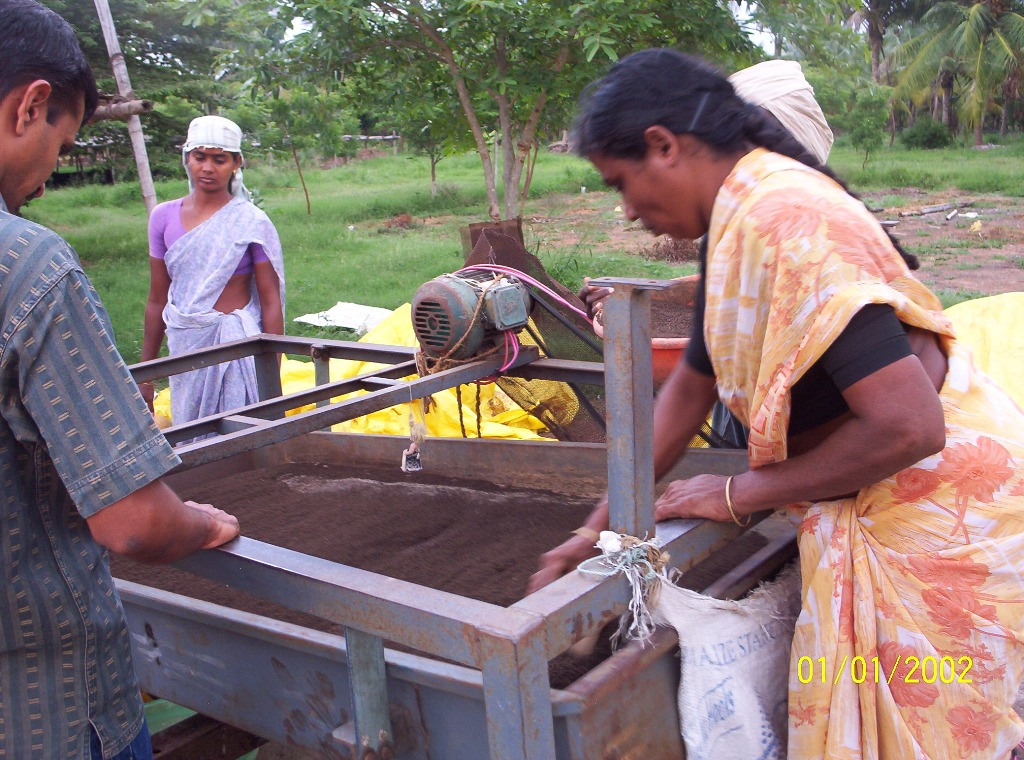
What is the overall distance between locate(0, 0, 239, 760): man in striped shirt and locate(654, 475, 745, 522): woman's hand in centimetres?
74

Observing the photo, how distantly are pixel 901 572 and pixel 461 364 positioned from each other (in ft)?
4.51

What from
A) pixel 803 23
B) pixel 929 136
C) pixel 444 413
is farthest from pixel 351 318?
pixel 929 136

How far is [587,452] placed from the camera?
2.63m

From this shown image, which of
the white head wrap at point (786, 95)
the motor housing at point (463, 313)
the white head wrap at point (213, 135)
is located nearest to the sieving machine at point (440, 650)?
the motor housing at point (463, 313)

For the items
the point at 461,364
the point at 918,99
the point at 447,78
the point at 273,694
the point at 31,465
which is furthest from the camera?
the point at 918,99

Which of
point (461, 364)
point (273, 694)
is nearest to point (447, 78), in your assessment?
point (461, 364)

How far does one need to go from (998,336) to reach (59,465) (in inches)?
137

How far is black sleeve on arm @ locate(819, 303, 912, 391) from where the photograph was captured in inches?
49.0

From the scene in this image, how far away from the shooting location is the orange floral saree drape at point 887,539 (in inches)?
52.0

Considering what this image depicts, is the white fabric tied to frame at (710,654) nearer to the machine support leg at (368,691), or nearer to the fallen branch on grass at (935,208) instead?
the machine support leg at (368,691)

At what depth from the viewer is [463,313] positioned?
2.42 metres

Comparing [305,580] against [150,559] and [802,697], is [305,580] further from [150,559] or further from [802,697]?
[802,697]

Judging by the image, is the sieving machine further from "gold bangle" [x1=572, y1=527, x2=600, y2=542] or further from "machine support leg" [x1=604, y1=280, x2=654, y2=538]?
"gold bangle" [x1=572, y1=527, x2=600, y2=542]

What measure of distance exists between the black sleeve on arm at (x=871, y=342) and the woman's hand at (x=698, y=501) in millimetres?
325
